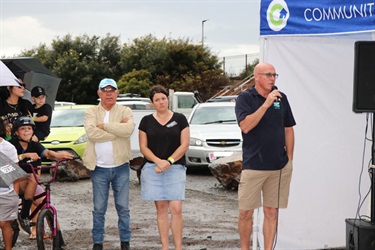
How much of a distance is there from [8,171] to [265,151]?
99.8 inches

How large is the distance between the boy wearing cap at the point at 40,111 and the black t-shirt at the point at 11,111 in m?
0.43

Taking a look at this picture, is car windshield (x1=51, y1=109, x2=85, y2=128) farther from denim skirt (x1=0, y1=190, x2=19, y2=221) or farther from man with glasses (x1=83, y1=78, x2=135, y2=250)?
denim skirt (x1=0, y1=190, x2=19, y2=221)

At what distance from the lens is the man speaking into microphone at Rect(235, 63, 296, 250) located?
7.57 meters

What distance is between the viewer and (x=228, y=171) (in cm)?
1441

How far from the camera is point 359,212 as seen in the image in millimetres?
8688

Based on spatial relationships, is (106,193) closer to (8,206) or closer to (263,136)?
(8,206)

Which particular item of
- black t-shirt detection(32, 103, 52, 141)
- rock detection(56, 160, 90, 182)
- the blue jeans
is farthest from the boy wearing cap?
rock detection(56, 160, 90, 182)

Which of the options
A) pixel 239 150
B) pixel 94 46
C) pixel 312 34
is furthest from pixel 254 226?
pixel 94 46

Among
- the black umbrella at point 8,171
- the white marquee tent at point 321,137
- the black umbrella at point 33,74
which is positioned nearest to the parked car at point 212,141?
the black umbrella at point 33,74

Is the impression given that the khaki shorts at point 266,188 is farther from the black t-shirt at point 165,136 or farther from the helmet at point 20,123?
the helmet at point 20,123

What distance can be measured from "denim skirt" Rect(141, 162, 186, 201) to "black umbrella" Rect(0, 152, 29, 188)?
1315 mm

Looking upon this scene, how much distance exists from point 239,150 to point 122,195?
8.22 m

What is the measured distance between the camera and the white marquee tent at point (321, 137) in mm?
8469

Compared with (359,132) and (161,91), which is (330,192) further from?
(161,91)
